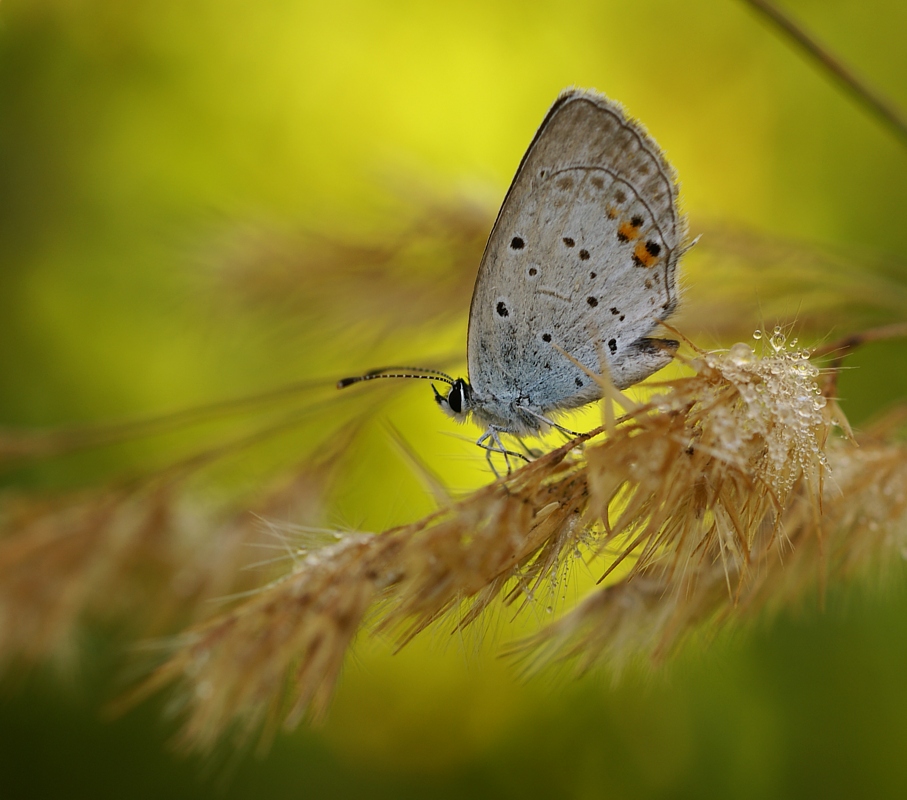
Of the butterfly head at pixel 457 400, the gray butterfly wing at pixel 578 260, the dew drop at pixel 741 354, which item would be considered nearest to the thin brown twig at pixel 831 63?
the gray butterfly wing at pixel 578 260

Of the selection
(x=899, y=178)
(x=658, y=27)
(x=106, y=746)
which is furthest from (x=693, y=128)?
(x=106, y=746)

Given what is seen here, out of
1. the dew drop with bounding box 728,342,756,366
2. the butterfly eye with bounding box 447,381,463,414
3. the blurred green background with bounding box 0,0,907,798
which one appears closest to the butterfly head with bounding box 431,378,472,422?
the butterfly eye with bounding box 447,381,463,414

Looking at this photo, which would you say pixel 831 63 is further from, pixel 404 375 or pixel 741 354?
pixel 404 375

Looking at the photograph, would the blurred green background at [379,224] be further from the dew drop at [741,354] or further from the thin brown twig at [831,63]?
the dew drop at [741,354]

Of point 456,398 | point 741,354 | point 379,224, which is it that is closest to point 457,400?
point 456,398

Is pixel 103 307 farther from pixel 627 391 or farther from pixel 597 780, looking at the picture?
pixel 627 391
